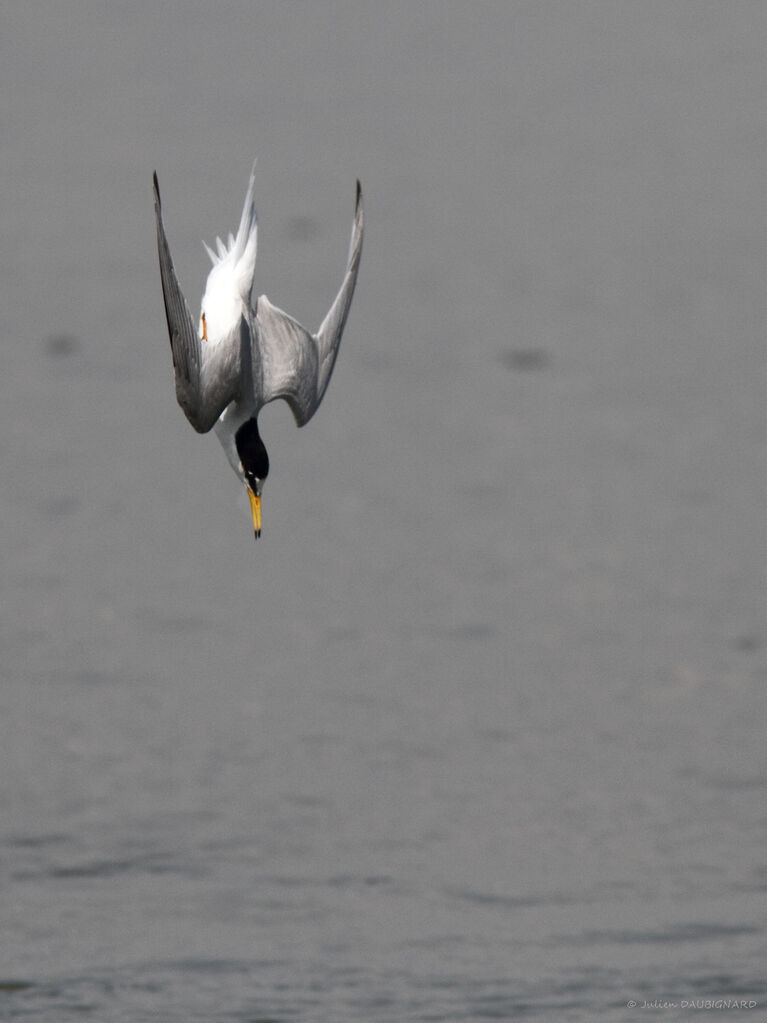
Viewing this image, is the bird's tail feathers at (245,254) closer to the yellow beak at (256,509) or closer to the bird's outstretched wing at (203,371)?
the bird's outstretched wing at (203,371)

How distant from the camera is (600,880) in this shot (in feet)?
33.8

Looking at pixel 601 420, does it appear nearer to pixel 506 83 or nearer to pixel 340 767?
pixel 340 767

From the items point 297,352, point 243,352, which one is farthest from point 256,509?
point 243,352

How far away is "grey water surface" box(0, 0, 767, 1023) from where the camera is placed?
9.98 meters

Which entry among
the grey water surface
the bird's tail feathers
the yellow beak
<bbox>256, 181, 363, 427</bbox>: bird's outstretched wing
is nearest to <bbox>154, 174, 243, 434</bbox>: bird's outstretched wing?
the bird's tail feathers

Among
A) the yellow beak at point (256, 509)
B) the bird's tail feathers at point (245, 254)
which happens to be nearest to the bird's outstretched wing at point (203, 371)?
the bird's tail feathers at point (245, 254)

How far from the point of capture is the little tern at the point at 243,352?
6.45m

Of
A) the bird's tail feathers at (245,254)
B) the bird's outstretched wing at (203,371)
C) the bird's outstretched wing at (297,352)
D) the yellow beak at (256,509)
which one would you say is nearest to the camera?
the bird's outstretched wing at (203,371)

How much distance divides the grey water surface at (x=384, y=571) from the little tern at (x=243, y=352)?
3.18 metres

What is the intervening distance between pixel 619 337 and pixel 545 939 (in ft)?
18.9

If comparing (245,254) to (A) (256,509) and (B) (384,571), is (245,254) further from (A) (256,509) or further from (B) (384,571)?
(B) (384,571)

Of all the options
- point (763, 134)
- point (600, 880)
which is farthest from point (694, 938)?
point (763, 134)

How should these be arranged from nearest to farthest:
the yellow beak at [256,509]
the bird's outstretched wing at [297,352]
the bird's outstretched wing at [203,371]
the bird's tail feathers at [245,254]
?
the bird's outstretched wing at [203,371] → the bird's tail feathers at [245,254] → the bird's outstretched wing at [297,352] → the yellow beak at [256,509]

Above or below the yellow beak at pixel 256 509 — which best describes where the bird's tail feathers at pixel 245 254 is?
above
